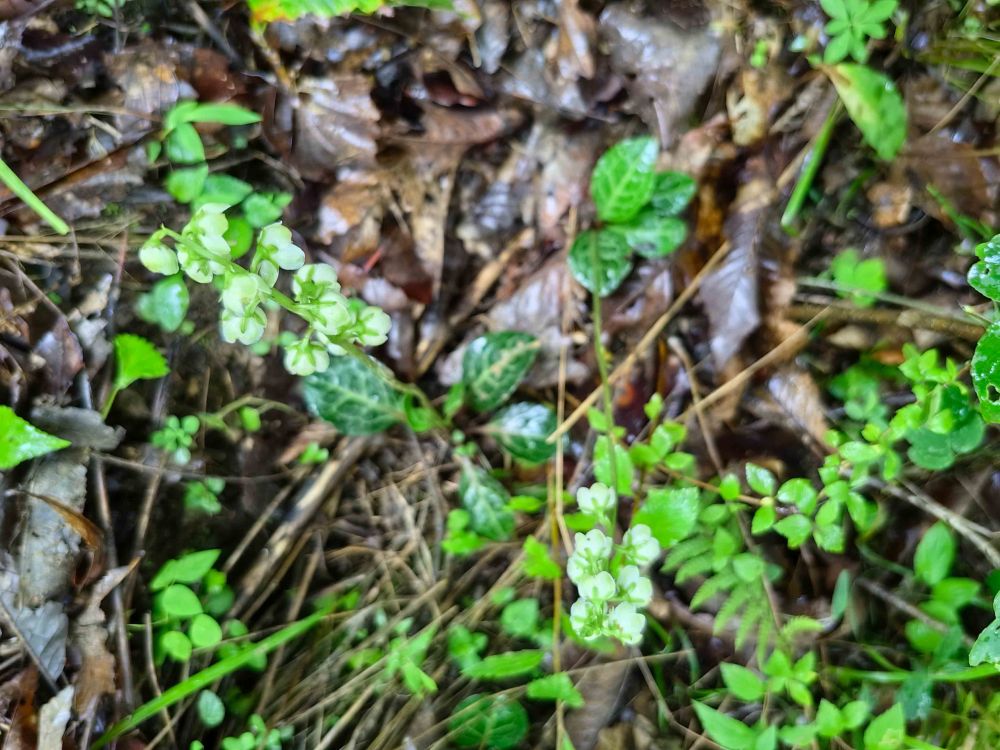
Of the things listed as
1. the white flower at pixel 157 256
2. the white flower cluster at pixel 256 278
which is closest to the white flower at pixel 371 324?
the white flower cluster at pixel 256 278

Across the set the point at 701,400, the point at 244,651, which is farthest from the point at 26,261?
the point at 701,400

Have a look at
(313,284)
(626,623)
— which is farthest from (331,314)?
(626,623)

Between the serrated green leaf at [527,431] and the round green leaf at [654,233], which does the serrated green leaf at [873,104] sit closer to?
the round green leaf at [654,233]

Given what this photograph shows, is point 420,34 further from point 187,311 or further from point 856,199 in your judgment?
point 856,199

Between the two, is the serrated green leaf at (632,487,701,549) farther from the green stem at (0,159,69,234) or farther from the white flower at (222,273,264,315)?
the green stem at (0,159,69,234)

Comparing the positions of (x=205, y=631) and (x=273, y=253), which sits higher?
(x=273, y=253)

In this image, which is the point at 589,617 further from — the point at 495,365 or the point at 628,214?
the point at 628,214
